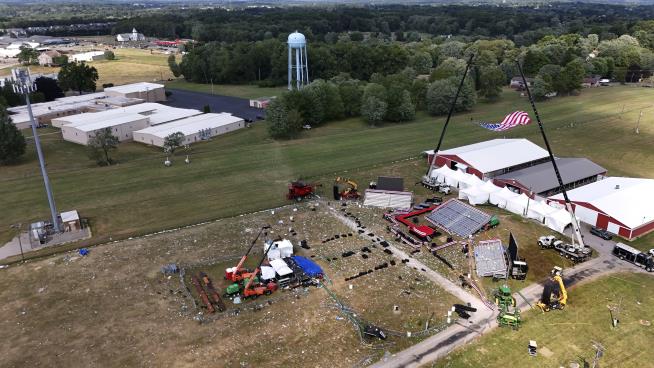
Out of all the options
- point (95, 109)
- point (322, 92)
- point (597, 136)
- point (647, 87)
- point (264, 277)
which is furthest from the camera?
point (647, 87)

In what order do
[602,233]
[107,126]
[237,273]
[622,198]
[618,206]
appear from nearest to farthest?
[237,273] → [602,233] → [618,206] → [622,198] → [107,126]

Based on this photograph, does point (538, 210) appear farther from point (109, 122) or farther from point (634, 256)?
point (109, 122)

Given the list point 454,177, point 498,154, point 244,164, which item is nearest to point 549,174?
point 498,154

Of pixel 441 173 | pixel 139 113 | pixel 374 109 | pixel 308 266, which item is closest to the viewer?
pixel 308 266

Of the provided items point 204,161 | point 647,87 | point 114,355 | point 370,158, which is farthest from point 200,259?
point 647,87

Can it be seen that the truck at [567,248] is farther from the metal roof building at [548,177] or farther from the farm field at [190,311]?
the farm field at [190,311]

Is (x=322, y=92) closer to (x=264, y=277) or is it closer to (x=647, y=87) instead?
(x=264, y=277)
